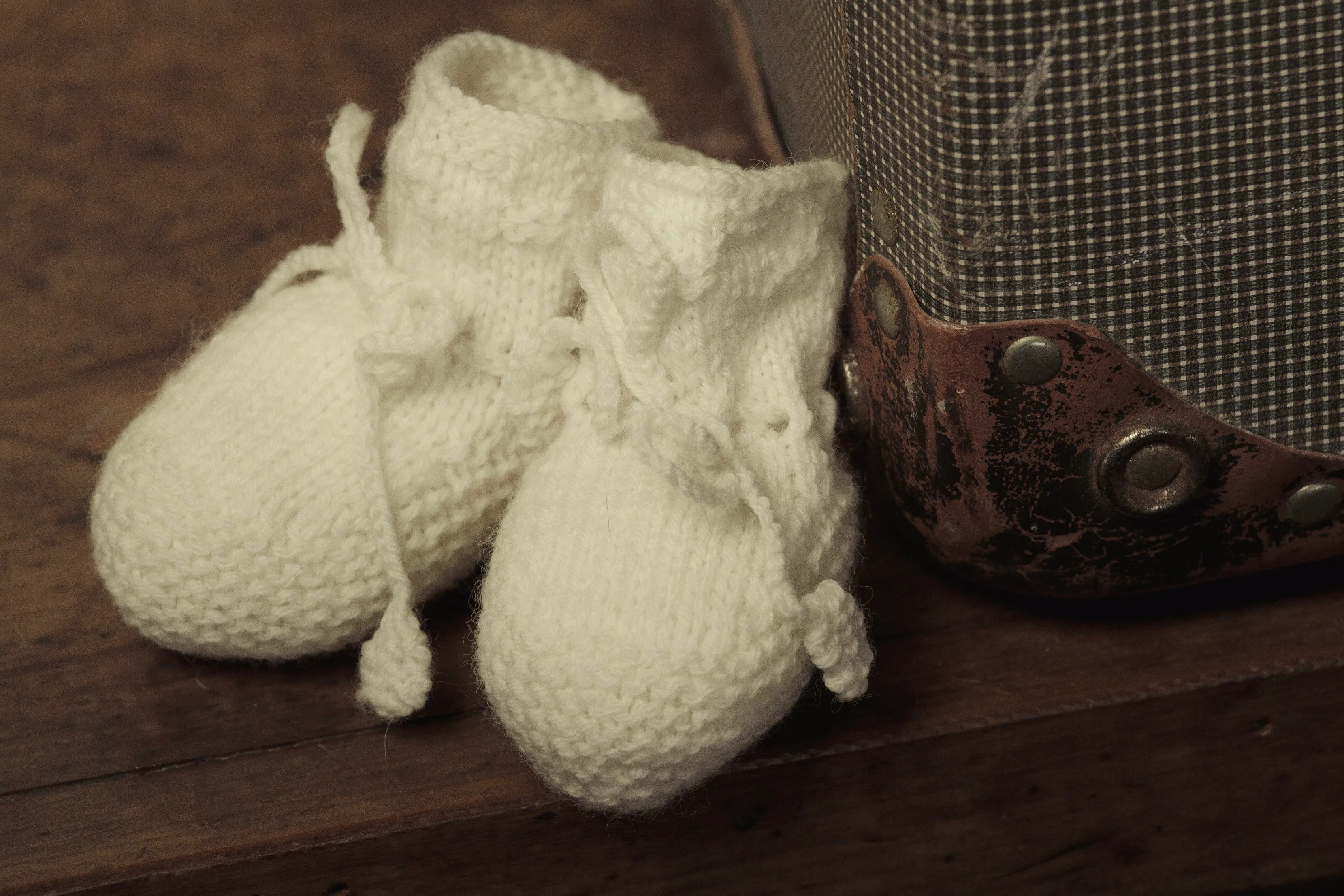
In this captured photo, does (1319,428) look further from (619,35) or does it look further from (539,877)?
(619,35)

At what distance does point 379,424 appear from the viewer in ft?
1.92

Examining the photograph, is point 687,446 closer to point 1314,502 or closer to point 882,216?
point 882,216

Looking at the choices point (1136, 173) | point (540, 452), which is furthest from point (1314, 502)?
point (540, 452)

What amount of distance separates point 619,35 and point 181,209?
37 centimetres

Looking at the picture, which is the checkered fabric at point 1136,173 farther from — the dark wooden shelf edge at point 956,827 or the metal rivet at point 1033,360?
the dark wooden shelf edge at point 956,827

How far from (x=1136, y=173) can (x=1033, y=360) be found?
0.26ft

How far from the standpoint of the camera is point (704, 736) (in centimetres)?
52

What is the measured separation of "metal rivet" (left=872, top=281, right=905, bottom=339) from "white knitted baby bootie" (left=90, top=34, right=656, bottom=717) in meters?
0.13

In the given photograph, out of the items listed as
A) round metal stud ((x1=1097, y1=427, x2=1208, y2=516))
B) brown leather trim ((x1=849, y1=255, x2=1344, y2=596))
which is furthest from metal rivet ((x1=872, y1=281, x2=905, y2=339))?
round metal stud ((x1=1097, y1=427, x2=1208, y2=516))

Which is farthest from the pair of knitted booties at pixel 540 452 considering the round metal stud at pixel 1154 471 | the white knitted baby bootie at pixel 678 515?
the round metal stud at pixel 1154 471

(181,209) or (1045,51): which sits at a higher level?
(1045,51)

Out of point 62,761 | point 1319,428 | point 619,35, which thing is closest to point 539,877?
point 62,761

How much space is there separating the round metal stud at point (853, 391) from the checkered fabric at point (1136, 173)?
80 millimetres

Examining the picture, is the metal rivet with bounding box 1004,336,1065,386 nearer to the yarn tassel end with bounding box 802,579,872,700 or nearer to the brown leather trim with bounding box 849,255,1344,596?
the brown leather trim with bounding box 849,255,1344,596
